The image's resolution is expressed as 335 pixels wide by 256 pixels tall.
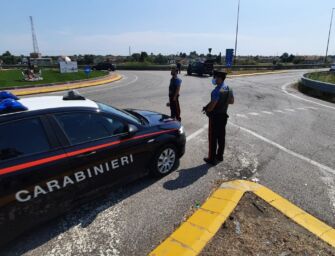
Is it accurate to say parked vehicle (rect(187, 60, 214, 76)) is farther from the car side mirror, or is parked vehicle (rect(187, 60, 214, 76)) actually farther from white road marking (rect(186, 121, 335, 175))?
the car side mirror

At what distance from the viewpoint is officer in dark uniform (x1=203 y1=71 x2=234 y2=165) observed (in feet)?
16.5

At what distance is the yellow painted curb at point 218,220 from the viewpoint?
123 inches

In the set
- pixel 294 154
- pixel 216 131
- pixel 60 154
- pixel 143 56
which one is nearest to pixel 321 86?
pixel 294 154

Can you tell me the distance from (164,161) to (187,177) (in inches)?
20.0

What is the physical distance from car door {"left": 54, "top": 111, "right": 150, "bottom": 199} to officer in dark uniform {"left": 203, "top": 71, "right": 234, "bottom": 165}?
1.66m

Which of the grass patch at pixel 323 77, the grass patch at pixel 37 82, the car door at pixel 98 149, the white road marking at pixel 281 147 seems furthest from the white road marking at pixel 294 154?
the grass patch at pixel 37 82

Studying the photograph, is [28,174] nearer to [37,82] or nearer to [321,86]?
[321,86]

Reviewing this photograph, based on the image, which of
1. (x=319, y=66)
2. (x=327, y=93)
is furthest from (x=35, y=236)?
(x=319, y=66)

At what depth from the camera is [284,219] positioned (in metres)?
3.60

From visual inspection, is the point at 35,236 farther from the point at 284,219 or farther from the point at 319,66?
the point at 319,66

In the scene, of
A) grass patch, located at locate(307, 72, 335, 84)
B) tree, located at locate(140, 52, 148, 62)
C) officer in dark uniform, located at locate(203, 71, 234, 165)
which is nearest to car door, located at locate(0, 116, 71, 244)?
officer in dark uniform, located at locate(203, 71, 234, 165)

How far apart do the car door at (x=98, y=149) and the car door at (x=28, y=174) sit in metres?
0.21

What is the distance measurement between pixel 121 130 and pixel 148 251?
1731 millimetres

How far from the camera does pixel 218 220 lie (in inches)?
140
